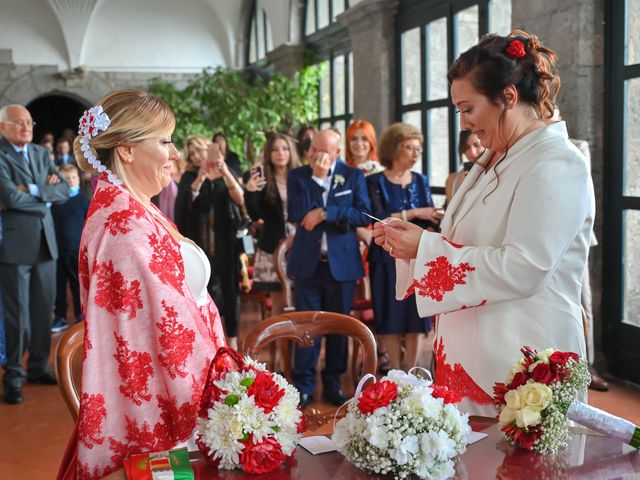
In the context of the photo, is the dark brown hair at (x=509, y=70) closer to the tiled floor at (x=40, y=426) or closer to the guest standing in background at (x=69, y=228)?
the tiled floor at (x=40, y=426)

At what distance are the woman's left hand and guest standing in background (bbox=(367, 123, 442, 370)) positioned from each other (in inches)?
102

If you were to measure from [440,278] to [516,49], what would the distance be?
589 mm

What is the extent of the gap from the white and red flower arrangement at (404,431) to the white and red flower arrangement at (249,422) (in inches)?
4.9

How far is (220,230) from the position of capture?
555 centimetres

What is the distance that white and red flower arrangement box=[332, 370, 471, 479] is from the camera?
54.9 inches

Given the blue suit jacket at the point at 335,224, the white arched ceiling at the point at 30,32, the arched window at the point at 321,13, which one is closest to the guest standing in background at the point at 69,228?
the blue suit jacket at the point at 335,224

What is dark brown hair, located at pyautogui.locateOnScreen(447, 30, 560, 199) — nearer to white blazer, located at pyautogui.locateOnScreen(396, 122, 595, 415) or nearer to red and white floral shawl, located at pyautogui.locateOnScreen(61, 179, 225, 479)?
white blazer, located at pyautogui.locateOnScreen(396, 122, 595, 415)

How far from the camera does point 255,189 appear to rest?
5.15m

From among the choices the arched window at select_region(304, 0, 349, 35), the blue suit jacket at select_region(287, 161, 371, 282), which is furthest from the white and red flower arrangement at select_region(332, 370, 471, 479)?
the arched window at select_region(304, 0, 349, 35)

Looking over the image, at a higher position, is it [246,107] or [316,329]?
[246,107]

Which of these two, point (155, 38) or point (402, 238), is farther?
point (155, 38)

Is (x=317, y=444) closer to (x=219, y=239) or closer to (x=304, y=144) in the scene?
(x=219, y=239)

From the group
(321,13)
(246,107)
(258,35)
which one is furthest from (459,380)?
(258,35)

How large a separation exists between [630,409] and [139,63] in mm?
11722
